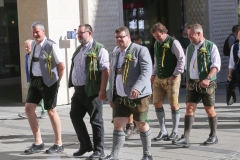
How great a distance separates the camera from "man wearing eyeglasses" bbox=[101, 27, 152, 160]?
7.84 m

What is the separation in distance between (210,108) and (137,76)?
1.91 m

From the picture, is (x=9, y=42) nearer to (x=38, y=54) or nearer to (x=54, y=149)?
(x=38, y=54)

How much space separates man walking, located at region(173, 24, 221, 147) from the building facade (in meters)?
6.28

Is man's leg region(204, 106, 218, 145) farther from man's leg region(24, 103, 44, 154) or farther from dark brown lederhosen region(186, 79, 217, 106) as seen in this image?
man's leg region(24, 103, 44, 154)

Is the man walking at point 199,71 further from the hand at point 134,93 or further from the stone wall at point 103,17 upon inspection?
the stone wall at point 103,17

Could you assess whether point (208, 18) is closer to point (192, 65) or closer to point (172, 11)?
point (172, 11)

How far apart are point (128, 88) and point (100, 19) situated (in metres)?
8.52

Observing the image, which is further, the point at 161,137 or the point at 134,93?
the point at 161,137

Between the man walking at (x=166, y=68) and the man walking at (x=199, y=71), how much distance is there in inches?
9.0

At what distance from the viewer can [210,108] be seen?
9.34m

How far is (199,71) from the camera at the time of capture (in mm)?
9141

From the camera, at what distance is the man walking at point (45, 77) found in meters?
8.84

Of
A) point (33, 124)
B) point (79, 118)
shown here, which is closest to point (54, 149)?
point (33, 124)


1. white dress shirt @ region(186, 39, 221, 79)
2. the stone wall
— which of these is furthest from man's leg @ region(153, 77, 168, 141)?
the stone wall
